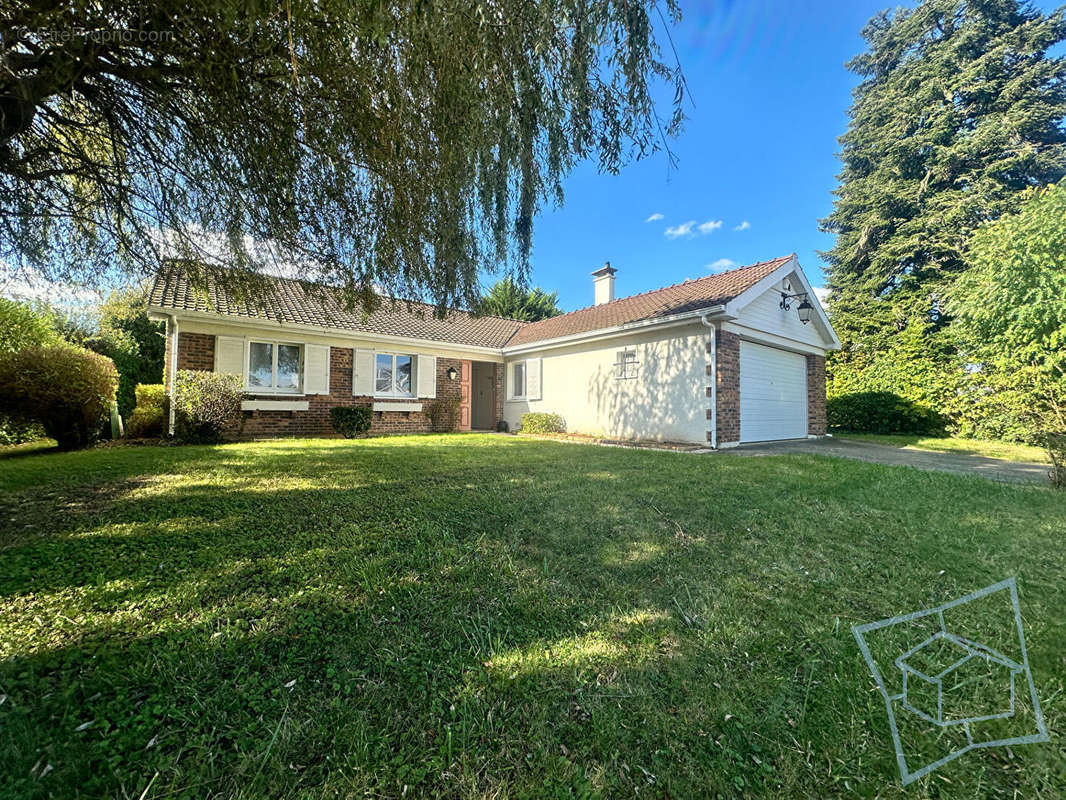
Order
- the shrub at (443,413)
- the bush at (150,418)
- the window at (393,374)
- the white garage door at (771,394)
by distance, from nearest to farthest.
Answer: the bush at (150,418)
the white garage door at (771,394)
the window at (393,374)
the shrub at (443,413)

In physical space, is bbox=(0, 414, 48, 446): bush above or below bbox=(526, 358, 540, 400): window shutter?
below

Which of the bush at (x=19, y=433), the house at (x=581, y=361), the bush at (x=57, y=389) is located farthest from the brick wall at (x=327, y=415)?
the bush at (x=19, y=433)

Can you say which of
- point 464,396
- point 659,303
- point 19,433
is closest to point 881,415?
point 659,303

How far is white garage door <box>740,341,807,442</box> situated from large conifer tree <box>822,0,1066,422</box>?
4.69 meters

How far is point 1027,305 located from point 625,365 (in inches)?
352

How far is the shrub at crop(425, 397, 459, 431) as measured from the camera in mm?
12216

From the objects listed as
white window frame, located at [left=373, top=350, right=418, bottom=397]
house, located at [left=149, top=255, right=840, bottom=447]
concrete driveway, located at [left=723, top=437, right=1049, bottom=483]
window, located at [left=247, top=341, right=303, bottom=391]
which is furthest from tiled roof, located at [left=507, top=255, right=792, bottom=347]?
window, located at [left=247, top=341, right=303, bottom=391]

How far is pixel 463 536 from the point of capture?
3.04 meters

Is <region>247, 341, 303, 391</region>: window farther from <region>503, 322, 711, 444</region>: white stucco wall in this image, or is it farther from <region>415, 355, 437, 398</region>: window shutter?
<region>503, 322, 711, 444</region>: white stucco wall

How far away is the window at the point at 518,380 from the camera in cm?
1348

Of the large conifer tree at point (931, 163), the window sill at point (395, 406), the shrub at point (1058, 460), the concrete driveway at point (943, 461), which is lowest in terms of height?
the concrete driveway at point (943, 461)

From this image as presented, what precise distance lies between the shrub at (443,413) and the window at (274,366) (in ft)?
11.4

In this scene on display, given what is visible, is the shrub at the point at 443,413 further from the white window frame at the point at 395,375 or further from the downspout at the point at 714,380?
the downspout at the point at 714,380

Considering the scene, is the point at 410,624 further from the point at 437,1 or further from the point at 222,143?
the point at 222,143
